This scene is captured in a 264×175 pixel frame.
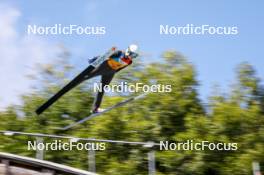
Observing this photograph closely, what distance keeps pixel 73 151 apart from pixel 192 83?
7298 mm

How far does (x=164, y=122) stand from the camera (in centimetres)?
2355

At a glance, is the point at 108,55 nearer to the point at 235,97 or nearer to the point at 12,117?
the point at 235,97

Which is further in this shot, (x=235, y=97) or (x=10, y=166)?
(x=235, y=97)

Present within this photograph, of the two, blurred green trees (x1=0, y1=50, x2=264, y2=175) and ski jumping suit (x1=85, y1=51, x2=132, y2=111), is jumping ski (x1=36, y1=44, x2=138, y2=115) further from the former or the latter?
blurred green trees (x1=0, y1=50, x2=264, y2=175)

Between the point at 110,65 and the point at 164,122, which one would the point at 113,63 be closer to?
the point at 110,65

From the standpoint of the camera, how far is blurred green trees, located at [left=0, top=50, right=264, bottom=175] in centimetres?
2067

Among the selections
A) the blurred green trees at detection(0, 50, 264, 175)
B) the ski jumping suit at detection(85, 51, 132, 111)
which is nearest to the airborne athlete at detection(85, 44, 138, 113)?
the ski jumping suit at detection(85, 51, 132, 111)

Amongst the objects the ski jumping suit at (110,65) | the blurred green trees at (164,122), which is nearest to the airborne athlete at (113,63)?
the ski jumping suit at (110,65)

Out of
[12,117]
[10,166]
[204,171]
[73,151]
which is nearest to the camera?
[10,166]

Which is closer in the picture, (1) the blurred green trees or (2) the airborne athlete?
(2) the airborne athlete

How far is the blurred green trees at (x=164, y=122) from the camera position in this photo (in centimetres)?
2067

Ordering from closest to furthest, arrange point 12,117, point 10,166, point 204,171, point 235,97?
point 10,166, point 204,171, point 235,97, point 12,117

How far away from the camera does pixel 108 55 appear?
1473 cm

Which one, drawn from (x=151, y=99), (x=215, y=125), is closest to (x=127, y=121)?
(x=151, y=99)
